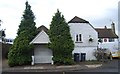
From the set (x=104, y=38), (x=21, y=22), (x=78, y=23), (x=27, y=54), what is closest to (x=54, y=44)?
(x=27, y=54)

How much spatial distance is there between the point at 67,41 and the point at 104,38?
27112 millimetres

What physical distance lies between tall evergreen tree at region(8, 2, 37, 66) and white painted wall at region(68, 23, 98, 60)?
20.8 ft

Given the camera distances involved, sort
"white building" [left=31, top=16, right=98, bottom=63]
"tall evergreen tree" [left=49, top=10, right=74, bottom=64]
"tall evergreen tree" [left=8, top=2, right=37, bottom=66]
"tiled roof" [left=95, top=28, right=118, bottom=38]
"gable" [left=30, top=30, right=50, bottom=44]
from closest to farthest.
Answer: "tall evergreen tree" [left=8, top=2, right=37, bottom=66], "tall evergreen tree" [left=49, top=10, right=74, bottom=64], "gable" [left=30, top=30, right=50, bottom=44], "white building" [left=31, top=16, right=98, bottom=63], "tiled roof" [left=95, top=28, right=118, bottom=38]

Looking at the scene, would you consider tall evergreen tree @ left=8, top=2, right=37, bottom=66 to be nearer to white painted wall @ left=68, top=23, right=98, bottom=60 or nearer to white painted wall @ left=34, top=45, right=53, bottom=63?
white painted wall @ left=34, top=45, right=53, bottom=63

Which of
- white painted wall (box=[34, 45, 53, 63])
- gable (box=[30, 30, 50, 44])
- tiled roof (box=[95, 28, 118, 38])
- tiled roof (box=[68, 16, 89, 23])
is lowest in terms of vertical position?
white painted wall (box=[34, 45, 53, 63])

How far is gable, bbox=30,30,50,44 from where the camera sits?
102 feet

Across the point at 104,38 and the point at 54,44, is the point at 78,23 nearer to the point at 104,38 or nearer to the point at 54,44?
the point at 54,44

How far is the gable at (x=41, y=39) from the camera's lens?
30984mm

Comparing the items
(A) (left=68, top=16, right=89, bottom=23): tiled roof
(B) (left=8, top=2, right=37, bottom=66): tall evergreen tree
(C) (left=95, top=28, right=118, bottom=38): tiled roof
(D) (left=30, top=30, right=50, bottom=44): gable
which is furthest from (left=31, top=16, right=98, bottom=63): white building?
(C) (left=95, top=28, right=118, bottom=38): tiled roof

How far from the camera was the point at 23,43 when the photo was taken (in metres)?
30.0

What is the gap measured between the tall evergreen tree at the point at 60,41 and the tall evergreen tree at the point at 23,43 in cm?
276

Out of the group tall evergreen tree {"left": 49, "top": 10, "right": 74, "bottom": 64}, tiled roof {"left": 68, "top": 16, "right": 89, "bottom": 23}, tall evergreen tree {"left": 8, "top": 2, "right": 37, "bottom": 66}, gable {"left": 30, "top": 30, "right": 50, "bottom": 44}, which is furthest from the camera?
tiled roof {"left": 68, "top": 16, "right": 89, "bottom": 23}

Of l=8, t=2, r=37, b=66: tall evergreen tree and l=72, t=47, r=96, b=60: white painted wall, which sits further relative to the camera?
l=72, t=47, r=96, b=60: white painted wall

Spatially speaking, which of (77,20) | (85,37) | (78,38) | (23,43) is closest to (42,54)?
(23,43)
